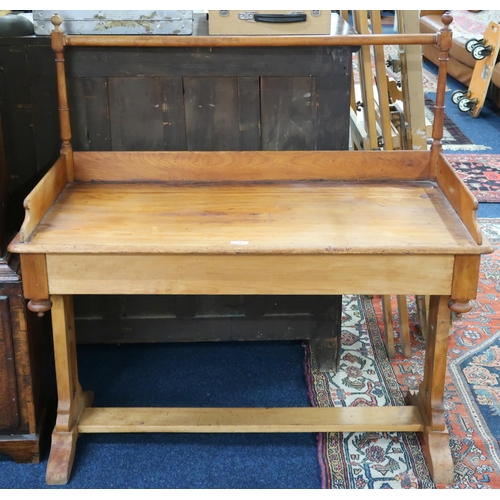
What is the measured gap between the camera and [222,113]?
2455 millimetres

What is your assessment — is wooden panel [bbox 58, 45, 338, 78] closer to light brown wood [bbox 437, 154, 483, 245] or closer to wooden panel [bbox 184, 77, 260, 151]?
wooden panel [bbox 184, 77, 260, 151]

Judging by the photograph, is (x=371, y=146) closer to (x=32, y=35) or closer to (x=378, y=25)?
(x=378, y=25)

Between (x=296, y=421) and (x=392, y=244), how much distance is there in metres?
0.71

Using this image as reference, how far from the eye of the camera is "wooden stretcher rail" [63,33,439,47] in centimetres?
224

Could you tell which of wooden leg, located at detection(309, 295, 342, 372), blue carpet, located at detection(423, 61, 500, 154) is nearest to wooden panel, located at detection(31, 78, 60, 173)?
wooden leg, located at detection(309, 295, 342, 372)

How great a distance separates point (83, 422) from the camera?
2.32m

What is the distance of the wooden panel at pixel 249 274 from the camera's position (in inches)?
77.3

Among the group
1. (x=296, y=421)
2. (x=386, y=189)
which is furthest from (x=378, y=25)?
(x=296, y=421)

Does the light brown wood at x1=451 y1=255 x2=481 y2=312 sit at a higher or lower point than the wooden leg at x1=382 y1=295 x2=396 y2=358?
higher

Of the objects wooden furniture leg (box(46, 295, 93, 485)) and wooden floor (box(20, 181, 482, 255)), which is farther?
wooden furniture leg (box(46, 295, 93, 485))

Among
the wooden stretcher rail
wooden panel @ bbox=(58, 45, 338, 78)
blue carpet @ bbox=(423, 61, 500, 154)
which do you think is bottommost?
blue carpet @ bbox=(423, 61, 500, 154)

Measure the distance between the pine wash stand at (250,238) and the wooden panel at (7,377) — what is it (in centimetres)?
13

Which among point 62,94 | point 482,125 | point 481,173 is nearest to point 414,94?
point 62,94

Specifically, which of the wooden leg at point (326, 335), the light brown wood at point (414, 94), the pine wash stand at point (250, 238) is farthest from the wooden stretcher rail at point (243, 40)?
the wooden leg at point (326, 335)
